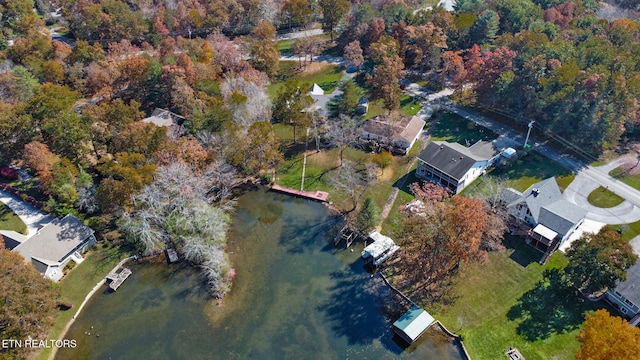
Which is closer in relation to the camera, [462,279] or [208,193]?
[462,279]

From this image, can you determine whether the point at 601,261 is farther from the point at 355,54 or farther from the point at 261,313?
the point at 355,54

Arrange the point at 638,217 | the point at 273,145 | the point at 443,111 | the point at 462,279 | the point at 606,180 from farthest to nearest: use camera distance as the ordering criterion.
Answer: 1. the point at 443,111
2. the point at 273,145
3. the point at 606,180
4. the point at 638,217
5. the point at 462,279

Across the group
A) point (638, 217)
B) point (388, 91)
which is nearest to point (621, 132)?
point (638, 217)

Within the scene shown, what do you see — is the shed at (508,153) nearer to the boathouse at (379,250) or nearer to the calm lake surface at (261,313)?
the boathouse at (379,250)

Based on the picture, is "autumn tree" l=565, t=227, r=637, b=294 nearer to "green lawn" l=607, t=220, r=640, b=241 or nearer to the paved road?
"green lawn" l=607, t=220, r=640, b=241

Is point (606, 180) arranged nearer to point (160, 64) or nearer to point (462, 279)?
point (462, 279)

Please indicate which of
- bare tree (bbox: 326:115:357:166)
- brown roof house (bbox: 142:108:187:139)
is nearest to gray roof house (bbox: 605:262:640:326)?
bare tree (bbox: 326:115:357:166)
